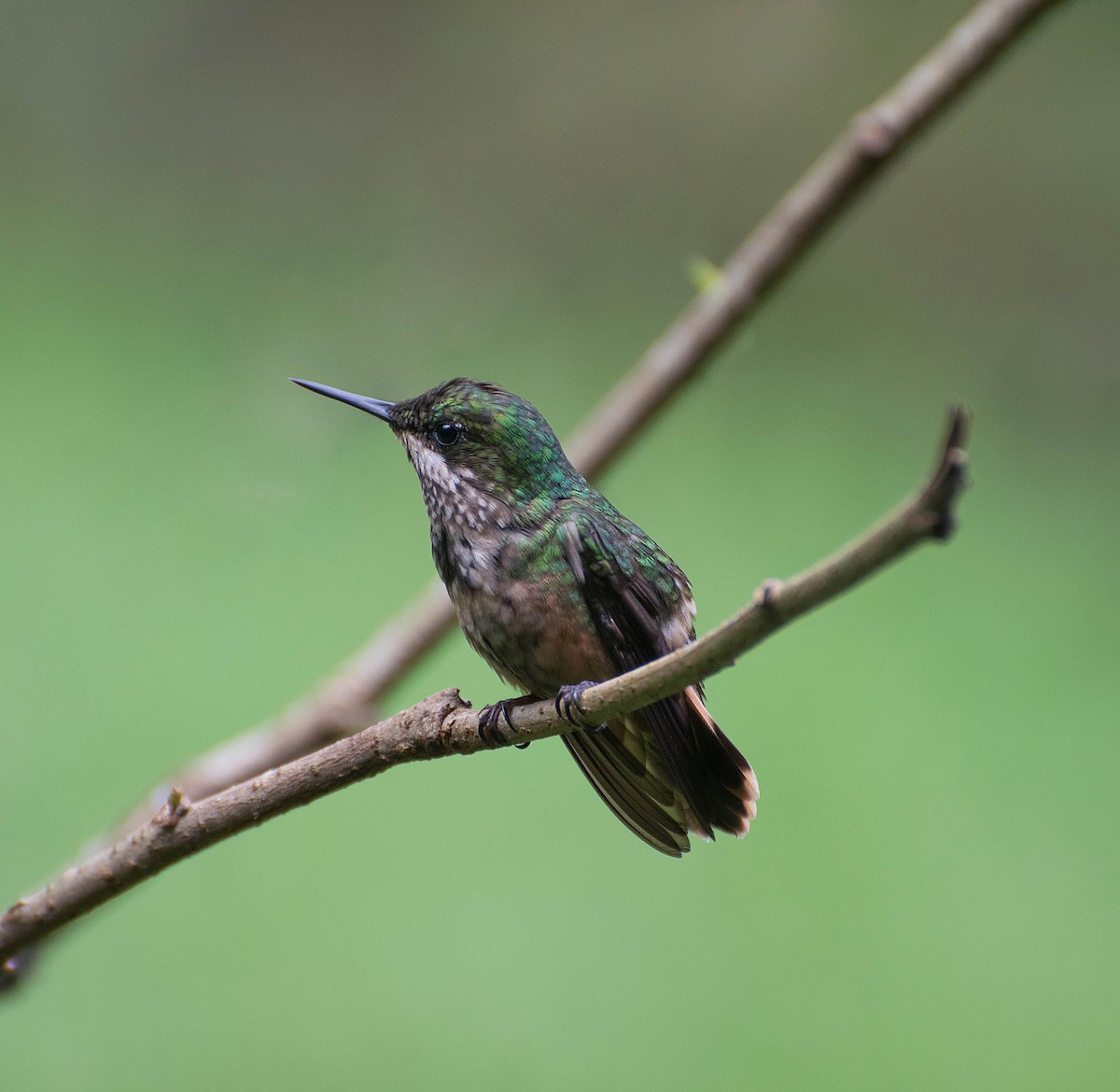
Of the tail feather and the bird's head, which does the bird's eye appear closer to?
the bird's head

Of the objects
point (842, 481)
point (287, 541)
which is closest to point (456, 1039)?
point (287, 541)

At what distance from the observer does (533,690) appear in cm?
134

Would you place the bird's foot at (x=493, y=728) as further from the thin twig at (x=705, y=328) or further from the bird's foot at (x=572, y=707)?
the thin twig at (x=705, y=328)

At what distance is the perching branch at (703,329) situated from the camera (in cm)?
161

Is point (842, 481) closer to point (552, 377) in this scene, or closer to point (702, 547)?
point (702, 547)

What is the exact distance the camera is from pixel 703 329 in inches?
70.1

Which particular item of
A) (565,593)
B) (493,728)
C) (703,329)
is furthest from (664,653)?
(703,329)

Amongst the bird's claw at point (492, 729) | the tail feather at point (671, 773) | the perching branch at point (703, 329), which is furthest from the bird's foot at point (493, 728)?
the perching branch at point (703, 329)

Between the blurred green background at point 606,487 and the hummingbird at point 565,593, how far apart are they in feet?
5.53

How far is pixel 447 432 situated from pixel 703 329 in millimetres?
591

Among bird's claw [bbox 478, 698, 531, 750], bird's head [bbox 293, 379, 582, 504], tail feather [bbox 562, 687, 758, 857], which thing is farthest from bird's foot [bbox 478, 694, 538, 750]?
bird's head [bbox 293, 379, 582, 504]

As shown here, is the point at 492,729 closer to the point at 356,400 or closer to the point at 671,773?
the point at 671,773

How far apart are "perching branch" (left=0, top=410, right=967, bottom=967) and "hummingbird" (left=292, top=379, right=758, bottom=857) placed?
0.39 feet

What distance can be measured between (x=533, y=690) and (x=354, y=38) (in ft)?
10.2
